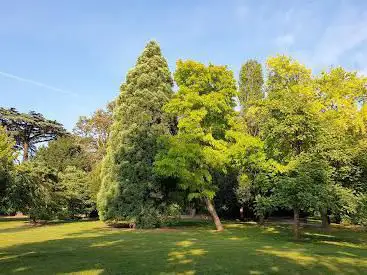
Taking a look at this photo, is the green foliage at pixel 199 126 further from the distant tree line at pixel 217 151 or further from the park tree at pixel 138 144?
the park tree at pixel 138 144

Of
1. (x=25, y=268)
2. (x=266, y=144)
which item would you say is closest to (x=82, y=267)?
(x=25, y=268)

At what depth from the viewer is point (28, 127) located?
→ 60.9 meters

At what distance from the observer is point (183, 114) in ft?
94.2

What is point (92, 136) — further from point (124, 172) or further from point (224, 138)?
point (224, 138)

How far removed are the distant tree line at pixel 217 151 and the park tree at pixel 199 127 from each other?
8cm

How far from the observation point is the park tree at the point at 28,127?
5756cm

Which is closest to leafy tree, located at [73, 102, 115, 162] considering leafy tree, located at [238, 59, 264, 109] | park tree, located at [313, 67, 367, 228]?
leafy tree, located at [238, 59, 264, 109]

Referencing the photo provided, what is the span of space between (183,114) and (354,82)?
1198 centimetres

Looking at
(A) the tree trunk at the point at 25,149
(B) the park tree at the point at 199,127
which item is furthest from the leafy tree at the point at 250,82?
(A) the tree trunk at the point at 25,149

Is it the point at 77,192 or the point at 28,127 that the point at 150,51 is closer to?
the point at 77,192

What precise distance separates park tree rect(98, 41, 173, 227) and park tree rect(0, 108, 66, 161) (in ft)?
101

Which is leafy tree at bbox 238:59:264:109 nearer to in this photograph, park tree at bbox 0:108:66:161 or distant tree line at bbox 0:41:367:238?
distant tree line at bbox 0:41:367:238

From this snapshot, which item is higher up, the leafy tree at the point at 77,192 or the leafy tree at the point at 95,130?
the leafy tree at the point at 95,130

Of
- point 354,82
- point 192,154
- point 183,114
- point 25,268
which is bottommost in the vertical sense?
point 25,268
